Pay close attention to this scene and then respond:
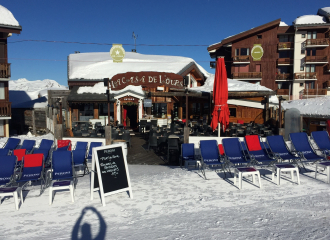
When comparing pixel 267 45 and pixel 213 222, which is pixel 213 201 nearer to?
pixel 213 222

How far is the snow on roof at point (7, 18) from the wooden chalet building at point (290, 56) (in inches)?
910

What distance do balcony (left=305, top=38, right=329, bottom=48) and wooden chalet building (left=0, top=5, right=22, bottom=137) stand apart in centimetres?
3066

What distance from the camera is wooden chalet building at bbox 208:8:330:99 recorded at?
101 feet

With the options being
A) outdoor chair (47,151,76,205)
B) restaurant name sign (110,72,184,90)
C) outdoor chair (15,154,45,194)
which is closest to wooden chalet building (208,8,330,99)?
restaurant name sign (110,72,184,90)

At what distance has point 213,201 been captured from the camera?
502 cm

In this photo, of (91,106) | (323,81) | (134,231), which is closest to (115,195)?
(134,231)

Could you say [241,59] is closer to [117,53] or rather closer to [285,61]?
[285,61]

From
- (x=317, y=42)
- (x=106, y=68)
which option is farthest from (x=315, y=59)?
(x=106, y=68)

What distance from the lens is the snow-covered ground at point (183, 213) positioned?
3779 millimetres

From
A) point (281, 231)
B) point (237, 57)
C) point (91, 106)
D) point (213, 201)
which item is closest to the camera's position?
point (281, 231)

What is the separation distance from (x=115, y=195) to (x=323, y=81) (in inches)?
1326

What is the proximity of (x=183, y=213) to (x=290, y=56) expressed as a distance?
33392 millimetres

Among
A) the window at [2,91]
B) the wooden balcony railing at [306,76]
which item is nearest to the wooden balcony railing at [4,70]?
the window at [2,91]

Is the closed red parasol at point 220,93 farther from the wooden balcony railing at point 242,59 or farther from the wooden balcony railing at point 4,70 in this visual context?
the wooden balcony railing at point 242,59
